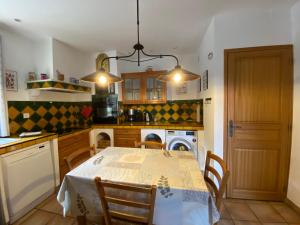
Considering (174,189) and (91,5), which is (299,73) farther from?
(91,5)

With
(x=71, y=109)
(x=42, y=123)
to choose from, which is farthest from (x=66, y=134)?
(x=71, y=109)

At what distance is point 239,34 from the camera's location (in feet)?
6.40

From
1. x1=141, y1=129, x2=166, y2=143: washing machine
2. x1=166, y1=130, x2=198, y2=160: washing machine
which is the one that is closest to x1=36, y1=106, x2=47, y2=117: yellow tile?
x1=141, y1=129, x2=166, y2=143: washing machine

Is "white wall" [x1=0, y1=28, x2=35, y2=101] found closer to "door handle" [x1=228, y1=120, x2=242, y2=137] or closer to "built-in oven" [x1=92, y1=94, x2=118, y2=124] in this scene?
"built-in oven" [x1=92, y1=94, x2=118, y2=124]

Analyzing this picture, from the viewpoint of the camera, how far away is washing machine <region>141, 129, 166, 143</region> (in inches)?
116

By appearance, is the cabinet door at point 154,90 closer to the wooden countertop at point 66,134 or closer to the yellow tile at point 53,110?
the wooden countertop at point 66,134

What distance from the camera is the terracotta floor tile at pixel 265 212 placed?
1706mm

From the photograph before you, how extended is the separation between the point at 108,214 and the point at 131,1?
197cm

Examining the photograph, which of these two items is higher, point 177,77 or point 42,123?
point 177,77

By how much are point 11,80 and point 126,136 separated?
1.98 meters

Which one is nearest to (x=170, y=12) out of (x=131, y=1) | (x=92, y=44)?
(x=131, y=1)

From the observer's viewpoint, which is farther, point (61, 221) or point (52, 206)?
point (52, 206)

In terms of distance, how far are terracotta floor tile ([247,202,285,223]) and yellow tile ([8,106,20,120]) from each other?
339 cm

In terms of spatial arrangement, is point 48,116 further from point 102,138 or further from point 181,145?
point 181,145
